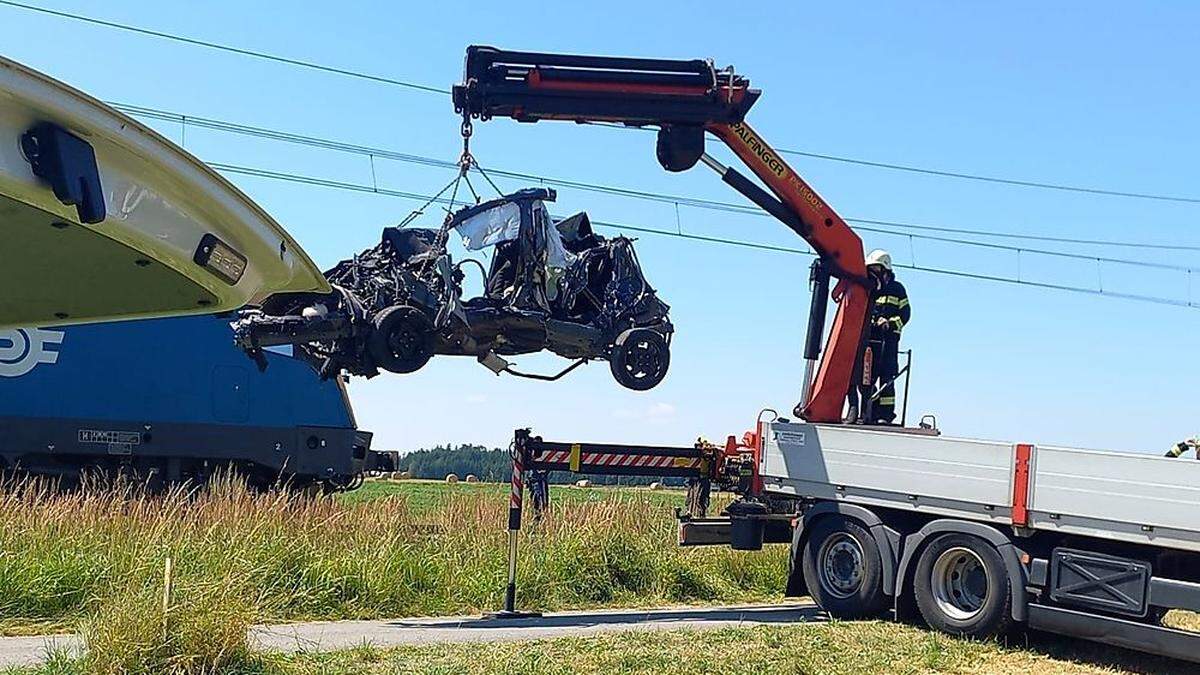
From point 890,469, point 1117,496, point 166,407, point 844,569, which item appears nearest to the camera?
point 1117,496

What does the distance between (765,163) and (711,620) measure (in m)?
4.39

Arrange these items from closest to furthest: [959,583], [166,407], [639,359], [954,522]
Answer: [954,522] → [959,583] → [639,359] → [166,407]

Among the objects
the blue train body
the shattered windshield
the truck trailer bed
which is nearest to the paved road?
the truck trailer bed

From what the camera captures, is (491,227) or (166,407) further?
(166,407)

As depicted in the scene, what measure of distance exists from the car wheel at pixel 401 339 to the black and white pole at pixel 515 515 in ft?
4.23

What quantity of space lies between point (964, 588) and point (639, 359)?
178 inches

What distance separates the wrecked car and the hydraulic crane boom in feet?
5.00

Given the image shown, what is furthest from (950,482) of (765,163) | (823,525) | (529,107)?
(529,107)

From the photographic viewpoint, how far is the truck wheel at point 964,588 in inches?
388

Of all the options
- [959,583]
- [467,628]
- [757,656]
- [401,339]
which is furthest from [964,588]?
[401,339]

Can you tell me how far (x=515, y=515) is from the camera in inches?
435

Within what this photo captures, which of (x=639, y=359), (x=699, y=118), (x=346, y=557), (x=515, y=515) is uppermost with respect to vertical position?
(x=699, y=118)

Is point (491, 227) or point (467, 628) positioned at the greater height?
point (491, 227)

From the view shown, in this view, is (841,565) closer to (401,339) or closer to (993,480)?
(993,480)
